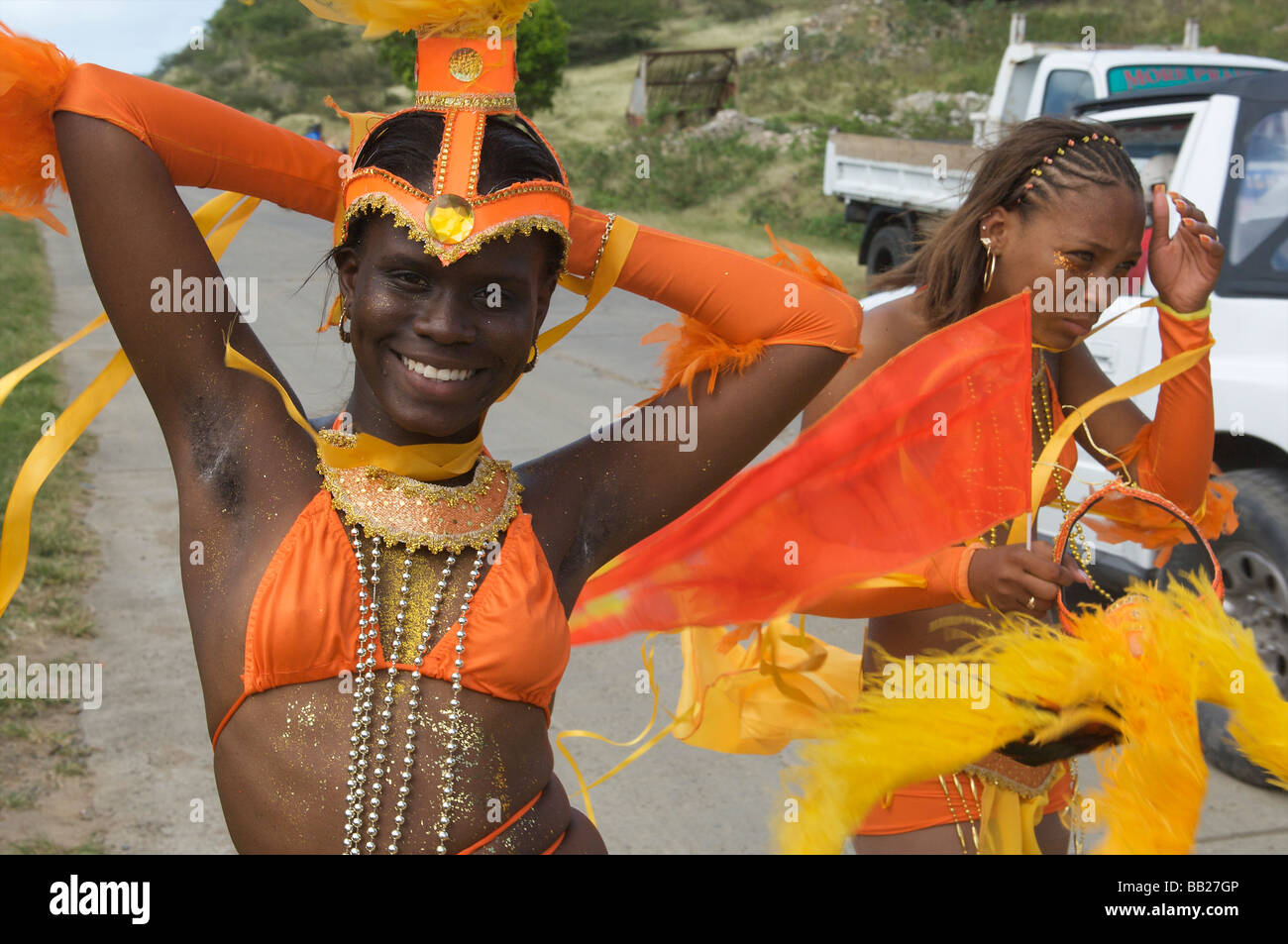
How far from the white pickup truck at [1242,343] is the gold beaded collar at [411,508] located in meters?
Result: 3.63

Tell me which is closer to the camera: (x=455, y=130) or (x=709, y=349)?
(x=455, y=130)

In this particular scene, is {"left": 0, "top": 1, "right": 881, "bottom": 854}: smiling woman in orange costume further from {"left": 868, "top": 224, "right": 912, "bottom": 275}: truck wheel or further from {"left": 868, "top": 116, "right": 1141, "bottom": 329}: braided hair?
{"left": 868, "top": 224, "right": 912, "bottom": 275}: truck wheel

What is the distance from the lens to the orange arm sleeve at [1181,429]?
2801 millimetres

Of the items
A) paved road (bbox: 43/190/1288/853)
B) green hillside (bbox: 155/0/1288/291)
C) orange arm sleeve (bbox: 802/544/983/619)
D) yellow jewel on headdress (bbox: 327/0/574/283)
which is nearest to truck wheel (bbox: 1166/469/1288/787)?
paved road (bbox: 43/190/1288/853)

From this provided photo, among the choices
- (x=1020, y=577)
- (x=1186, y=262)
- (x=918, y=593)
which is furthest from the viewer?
(x=1186, y=262)

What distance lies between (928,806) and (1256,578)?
271 cm

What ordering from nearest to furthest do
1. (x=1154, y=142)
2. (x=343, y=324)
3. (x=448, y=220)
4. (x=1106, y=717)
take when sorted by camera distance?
(x=448, y=220)
(x=343, y=324)
(x=1106, y=717)
(x=1154, y=142)

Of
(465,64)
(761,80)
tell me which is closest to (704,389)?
(465,64)

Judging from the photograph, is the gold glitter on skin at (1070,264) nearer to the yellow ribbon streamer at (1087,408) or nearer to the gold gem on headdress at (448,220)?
the yellow ribbon streamer at (1087,408)

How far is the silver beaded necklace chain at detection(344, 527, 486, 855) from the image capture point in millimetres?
1878

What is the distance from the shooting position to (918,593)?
8.75ft

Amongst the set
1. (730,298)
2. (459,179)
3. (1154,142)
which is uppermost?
(1154,142)

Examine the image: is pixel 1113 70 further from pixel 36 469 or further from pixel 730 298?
pixel 36 469

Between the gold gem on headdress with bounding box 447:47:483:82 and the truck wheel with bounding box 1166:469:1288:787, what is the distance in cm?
369
